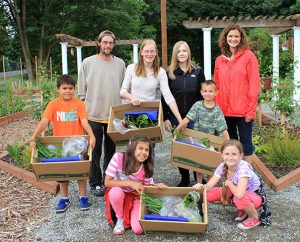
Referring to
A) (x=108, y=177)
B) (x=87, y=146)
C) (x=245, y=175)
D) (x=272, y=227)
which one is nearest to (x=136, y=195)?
(x=108, y=177)

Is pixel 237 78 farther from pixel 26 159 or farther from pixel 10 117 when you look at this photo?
pixel 10 117

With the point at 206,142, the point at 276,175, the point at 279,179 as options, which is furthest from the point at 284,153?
the point at 206,142

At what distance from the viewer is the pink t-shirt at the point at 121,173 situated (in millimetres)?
3831

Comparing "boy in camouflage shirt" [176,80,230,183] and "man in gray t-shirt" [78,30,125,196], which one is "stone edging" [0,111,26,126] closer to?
"man in gray t-shirt" [78,30,125,196]

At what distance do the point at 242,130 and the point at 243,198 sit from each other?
1159 millimetres

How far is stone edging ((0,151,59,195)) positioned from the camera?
16.3ft

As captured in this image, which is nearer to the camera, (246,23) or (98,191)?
(98,191)

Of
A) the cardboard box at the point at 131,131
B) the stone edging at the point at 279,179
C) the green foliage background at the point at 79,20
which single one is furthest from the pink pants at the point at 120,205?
the green foliage background at the point at 79,20

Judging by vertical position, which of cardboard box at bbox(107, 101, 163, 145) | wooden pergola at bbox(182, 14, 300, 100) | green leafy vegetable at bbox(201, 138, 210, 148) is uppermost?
A: wooden pergola at bbox(182, 14, 300, 100)

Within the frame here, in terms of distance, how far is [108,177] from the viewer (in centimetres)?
381

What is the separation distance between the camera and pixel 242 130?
15.3ft

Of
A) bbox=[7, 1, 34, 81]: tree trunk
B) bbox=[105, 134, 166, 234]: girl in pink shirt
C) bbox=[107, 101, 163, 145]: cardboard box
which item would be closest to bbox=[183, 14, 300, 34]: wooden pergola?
bbox=[107, 101, 163, 145]: cardboard box

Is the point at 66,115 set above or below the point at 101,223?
above

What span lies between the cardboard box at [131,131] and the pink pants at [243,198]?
769mm
